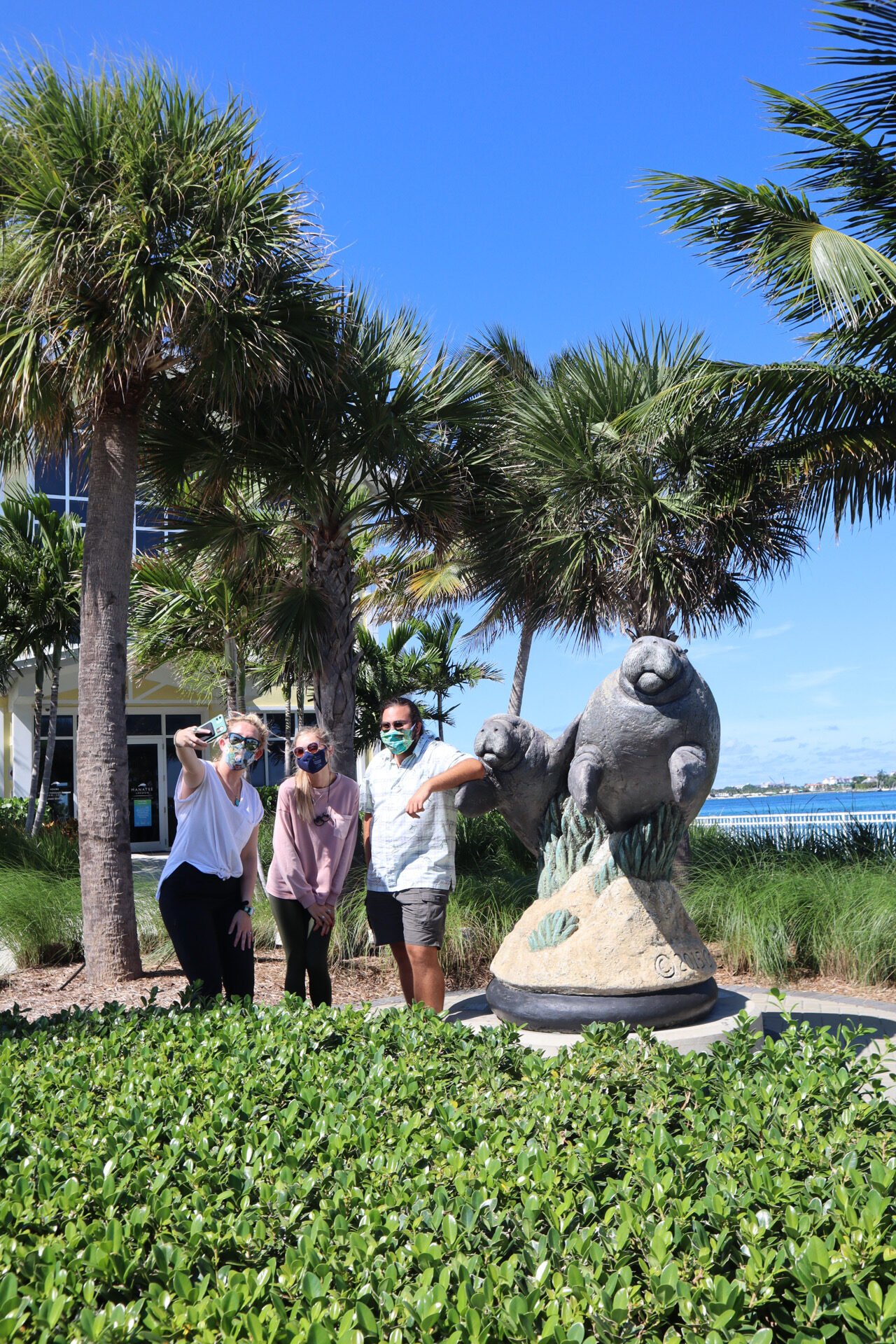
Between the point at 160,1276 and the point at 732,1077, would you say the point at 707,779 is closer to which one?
the point at 732,1077

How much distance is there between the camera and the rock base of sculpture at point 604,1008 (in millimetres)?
3760

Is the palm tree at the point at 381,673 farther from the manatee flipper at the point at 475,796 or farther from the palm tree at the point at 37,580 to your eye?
the manatee flipper at the point at 475,796

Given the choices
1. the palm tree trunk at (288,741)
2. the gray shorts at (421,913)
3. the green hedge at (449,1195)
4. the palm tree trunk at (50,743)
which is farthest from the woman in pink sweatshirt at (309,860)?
the palm tree trunk at (50,743)

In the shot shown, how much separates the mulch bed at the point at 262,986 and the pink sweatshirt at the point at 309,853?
2296mm

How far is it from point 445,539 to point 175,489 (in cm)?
263

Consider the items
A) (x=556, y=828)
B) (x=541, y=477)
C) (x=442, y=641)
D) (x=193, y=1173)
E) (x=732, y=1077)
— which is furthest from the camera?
(x=442, y=641)

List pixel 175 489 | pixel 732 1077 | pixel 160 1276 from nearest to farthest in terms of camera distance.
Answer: pixel 160 1276 → pixel 732 1077 → pixel 175 489

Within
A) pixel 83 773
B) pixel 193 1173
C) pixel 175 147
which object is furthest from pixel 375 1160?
pixel 175 147

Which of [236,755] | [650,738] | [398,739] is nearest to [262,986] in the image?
[236,755]

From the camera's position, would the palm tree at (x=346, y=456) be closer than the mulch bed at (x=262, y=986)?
No

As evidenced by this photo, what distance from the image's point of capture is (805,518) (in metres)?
9.41

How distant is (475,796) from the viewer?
13.4 ft

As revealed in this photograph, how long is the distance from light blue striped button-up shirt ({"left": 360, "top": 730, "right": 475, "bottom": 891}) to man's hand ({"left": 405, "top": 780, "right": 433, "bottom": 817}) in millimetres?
128

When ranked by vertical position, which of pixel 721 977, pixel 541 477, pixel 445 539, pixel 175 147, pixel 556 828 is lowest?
pixel 721 977
